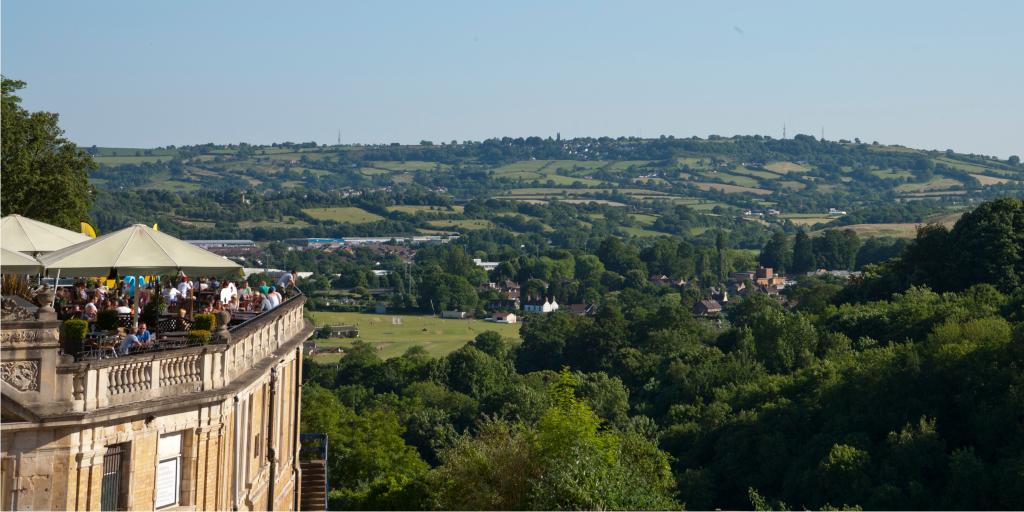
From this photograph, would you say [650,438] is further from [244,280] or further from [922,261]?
[244,280]

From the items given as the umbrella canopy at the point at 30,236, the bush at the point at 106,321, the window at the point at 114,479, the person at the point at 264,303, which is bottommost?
the window at the point at 114,479

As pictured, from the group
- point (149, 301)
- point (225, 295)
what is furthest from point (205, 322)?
point (225, 295)

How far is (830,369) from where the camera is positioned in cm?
8025

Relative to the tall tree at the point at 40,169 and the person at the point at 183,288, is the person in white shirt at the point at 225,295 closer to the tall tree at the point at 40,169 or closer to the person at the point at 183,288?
the person at the point at 183,288

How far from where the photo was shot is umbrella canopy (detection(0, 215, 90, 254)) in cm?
2513

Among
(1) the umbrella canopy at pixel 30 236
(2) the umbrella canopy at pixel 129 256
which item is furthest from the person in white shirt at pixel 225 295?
(2) the umbrella canopy at pixel 129 256

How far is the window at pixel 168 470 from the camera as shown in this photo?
61.7 feet

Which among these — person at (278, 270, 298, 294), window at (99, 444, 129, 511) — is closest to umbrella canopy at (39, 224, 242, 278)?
window at (99, 444, 129, 511)

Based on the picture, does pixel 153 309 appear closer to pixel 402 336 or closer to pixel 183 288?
pixel 183 288

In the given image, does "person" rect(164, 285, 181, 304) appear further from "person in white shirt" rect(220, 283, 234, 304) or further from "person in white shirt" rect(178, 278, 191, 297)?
"person in white shirt" rect(220, 283, 234, 304)

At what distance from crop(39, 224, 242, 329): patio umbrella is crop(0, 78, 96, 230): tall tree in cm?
2226

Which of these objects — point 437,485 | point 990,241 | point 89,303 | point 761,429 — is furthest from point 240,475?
point 990,241

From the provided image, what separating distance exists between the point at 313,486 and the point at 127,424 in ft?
57.9

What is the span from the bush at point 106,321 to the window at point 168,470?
4.04m
